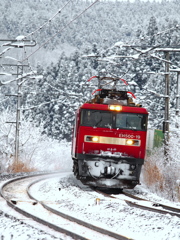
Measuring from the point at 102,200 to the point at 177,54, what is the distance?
145ft

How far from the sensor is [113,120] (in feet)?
45.5

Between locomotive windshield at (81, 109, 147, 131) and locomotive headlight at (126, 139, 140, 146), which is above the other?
locomotive windshield at (81, 109, 147, 131)

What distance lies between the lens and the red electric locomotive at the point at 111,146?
44.7ft

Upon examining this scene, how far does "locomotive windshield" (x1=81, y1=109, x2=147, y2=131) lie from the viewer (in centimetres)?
1382

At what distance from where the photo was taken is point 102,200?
36.8 ft

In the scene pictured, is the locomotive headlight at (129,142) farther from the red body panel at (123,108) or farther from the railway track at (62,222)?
the railway track at (62,222)

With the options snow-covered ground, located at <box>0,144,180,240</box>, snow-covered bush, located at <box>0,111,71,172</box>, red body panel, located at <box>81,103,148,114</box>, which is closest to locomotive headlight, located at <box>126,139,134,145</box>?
red body panel, located at <box>81,103,148,114</box>

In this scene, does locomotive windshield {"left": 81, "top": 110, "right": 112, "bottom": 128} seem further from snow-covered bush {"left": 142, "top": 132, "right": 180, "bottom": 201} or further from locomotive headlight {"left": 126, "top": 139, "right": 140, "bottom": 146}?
snow-covered bush {"left": 142, "top": 132, "right": 180, "bottom": 201}

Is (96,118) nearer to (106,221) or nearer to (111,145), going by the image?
(111,145)

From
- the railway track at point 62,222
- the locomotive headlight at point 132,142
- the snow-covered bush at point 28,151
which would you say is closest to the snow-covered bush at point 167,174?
the locomotive headlight at point 132,142

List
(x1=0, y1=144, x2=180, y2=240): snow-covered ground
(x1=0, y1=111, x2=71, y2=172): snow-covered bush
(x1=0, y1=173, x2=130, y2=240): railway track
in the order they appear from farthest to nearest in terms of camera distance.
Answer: (x1=0, y1=111, x2=71, y2=172): snow-covered bush
(x1=0, y1=173, x2=130, y2=240): railway track
(x1=0, y1=144, x2=180, y2=240): snow-covered ground

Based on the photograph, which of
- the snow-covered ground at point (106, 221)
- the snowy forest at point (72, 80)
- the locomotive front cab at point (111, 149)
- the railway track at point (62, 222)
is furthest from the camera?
the snowy forest at point (72, 80)

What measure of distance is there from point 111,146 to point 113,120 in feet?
2.77

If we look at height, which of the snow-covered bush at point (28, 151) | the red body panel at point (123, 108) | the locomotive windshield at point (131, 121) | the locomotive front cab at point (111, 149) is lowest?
the snow-covered bush at point (28, 151)
